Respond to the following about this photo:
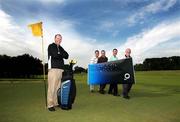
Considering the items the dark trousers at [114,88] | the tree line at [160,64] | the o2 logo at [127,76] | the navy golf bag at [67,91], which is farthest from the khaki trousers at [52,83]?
the tree line at [160,64]

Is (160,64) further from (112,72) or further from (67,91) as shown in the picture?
(67,91)

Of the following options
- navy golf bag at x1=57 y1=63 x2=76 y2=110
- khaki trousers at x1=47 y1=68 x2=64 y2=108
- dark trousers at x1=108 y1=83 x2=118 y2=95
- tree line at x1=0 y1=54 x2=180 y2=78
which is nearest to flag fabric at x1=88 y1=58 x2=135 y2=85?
dark trousers at x1=108 y1=83 x2=118 y2=95

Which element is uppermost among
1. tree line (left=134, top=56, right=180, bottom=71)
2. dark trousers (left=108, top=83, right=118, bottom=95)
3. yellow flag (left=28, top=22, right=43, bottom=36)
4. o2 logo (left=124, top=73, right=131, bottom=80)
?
tree line (left=134, top=56, right=180, bottom=71)

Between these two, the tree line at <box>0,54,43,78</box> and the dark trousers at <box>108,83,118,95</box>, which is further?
the tree line at <box>0,54,43,78</box>

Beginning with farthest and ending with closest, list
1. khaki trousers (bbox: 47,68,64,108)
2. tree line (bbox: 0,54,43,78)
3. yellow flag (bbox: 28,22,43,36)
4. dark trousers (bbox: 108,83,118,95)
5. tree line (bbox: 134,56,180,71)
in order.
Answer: tree line (bbox: 134,56,180,71) → tree line (bbox: 0,54,43,78) → dark trousers (bbox: 108,83,118,95) → yellow flag (bbox: 28,22,43,36) → khaki trousers (bbox: 47,68,64,108)

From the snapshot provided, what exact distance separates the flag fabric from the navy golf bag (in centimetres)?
479

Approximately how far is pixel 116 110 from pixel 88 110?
33.6 inches

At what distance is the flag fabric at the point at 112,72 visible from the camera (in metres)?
15.8

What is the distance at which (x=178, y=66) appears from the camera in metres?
90.2

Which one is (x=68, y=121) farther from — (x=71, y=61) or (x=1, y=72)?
(x=1, y=72)

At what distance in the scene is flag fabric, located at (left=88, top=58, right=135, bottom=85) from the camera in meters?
15.8

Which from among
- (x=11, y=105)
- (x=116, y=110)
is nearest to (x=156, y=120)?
(x=116, y=110)

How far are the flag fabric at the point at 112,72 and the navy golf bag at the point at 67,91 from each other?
4789mm

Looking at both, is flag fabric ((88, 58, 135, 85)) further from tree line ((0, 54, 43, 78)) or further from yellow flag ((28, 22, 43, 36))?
tree line ((0, 54, 43, 78))
